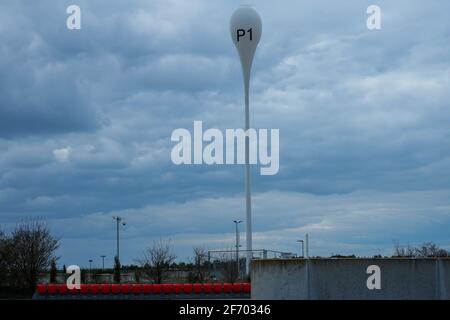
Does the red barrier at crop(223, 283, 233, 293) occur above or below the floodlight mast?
below

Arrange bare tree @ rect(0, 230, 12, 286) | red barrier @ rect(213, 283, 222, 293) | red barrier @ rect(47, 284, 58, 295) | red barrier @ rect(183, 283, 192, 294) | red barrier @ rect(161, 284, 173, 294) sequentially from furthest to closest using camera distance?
1. bare tree @ rect(0, 230, 12, 286)
2. red barrier @ rect(47, 284, 58, 295)
3. red barrier @ rect(161, 284, 173, 294)
4. red barrier @ rect(183, 283, 192, 294)
5. red barrier @ rect(213, 283, 222, 293)

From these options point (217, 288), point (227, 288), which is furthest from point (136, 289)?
point (227, 288)

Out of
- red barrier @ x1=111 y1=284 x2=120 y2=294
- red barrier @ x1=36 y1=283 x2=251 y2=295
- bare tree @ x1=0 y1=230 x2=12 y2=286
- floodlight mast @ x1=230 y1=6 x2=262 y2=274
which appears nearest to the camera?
red barrier @ x1=36 y1=283 x2=251 y2=295

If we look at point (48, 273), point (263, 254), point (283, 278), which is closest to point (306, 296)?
point (283, 278)

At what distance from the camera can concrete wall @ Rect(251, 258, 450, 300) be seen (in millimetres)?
23188

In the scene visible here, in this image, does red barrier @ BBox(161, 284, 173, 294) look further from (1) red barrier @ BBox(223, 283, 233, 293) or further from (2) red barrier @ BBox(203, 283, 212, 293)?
(1) red barrier @ BBox(223, 283, 233, 293)

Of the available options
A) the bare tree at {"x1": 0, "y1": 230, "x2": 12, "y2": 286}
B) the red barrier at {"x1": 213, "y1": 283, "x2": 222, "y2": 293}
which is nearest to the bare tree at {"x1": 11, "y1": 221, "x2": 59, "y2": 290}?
the bare tree at {"x1": 0, "y1": 230, "x2": 12, "y2": 286}

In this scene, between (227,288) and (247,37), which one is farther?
(247,37)

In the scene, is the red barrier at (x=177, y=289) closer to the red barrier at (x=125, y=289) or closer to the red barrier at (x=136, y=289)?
the red barrier at (x=136, y=289)

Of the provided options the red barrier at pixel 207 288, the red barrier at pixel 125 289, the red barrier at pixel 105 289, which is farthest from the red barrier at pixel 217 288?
the red barrier at pixel 105 289

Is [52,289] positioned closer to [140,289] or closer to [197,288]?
[140,289]

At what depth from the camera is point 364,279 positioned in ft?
75.9
